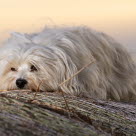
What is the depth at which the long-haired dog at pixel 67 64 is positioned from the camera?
5.14m

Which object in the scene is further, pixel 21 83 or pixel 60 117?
pixel 21 83

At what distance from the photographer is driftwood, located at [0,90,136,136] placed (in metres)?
2.54

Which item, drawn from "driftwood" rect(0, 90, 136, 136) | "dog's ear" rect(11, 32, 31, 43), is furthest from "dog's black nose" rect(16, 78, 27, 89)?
"driftwood" rect(0, 90, 136, 136)

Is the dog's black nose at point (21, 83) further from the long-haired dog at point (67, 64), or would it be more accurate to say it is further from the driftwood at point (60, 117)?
the driftwood at point (60, 117)

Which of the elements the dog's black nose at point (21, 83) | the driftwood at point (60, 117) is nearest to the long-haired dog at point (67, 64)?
the dog's black nose at point (21, 83)

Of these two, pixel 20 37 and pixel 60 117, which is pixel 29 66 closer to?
pixel 20 37

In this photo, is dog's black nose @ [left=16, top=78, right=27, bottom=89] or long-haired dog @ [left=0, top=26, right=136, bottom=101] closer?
dog's black nose @ [left=16, top=78, right=27, bottom=89]

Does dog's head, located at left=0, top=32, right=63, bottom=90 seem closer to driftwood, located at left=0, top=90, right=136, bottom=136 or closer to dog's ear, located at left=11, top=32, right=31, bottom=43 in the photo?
dog's ear, located at left=11, top=32, right=31, bottom=43

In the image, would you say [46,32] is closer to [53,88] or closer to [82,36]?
[82,36]

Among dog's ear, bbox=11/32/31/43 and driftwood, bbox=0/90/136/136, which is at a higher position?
dog's ear, bbox=11/32/31/43

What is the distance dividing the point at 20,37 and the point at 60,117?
2.76 metres

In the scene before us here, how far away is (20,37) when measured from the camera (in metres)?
5.64

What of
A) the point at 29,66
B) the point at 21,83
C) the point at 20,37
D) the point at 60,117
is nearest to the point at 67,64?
the point at 29,66

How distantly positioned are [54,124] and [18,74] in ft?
7.72
